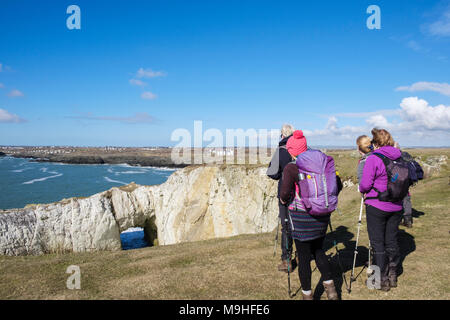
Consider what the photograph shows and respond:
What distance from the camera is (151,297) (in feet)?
19.3

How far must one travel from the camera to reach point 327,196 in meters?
4.46

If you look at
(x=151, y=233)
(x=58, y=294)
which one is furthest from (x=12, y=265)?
(x=151, y=233)

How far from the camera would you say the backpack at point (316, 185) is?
14.6 ft

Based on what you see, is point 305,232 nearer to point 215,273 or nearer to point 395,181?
point 395,181

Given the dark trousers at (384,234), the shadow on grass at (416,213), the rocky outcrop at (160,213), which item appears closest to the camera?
the dark trousers at (384,234)

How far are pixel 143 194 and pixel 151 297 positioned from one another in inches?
1025

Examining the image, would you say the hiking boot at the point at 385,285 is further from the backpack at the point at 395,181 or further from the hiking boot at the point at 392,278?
the backpack at the point at 395,181

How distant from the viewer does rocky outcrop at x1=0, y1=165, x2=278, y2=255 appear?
20906mm

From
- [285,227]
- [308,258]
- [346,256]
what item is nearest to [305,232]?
[308,258]

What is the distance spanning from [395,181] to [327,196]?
1.88 metres

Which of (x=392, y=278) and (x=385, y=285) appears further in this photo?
(x=392, y=278)

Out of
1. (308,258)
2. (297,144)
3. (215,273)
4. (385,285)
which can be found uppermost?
(297,144)

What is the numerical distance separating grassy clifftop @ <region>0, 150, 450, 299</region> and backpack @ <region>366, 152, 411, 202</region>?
210 cm

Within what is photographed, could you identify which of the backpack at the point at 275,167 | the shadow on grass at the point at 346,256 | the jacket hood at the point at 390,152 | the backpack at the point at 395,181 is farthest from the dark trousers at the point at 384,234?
the backpack at the point at 275,167
